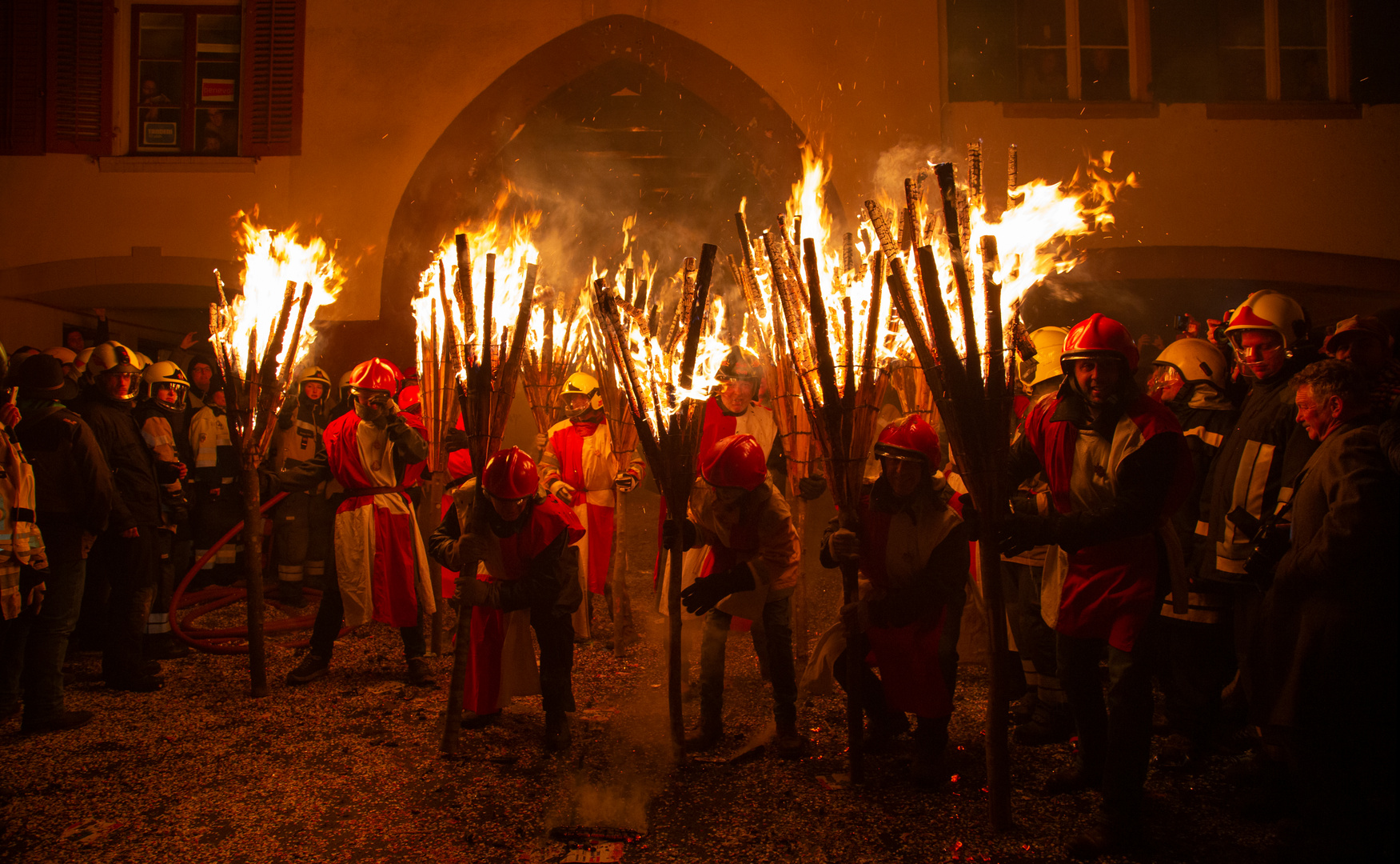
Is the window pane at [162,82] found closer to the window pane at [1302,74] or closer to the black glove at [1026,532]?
the black glove at [1026,532]

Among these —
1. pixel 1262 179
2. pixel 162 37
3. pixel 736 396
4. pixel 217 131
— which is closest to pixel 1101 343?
pixel 736 396

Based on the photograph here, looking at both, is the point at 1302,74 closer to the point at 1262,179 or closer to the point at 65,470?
the point at 1262,179

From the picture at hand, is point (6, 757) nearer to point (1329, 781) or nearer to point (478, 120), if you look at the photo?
point (1329, 781)

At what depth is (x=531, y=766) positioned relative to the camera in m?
4.07

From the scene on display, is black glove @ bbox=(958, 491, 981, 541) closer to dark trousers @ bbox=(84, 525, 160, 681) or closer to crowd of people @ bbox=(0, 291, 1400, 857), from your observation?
crowd of people @ bbox=(0, 291, 1400, 857)

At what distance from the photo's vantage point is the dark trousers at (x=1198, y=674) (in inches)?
161

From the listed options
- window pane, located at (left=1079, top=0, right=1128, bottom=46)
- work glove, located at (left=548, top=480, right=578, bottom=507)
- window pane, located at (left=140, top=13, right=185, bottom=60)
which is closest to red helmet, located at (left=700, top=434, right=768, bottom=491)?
work glove, located at (left=548, top=480, right=578, bottom=507)

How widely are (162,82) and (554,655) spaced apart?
391 inches

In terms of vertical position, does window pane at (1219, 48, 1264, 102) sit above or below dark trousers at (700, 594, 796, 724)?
above

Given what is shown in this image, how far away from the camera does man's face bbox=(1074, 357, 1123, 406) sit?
3342 mm

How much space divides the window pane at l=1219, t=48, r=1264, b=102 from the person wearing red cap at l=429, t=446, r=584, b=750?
987 cm

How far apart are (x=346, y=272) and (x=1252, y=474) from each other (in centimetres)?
929

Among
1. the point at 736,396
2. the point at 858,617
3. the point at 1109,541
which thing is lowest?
the point at 858,617

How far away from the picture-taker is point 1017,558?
15.8 ft
